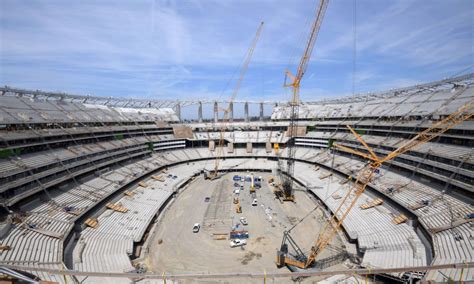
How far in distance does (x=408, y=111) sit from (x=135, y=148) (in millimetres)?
69777

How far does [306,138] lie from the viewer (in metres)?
80.4

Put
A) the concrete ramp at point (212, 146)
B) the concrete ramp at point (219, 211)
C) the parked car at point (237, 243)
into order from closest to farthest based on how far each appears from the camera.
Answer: the parked car at point (237, 243) < the concrete ramp at point (219, 211) < the concrete ramp at point (212, 146)

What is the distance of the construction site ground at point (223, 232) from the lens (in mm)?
A: 29656

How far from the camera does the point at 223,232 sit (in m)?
37.2

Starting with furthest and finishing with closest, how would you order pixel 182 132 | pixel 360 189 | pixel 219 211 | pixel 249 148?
pixel 182 132
pixel 249 148
pixel 219 211
pixel 360 189

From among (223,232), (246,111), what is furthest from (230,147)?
(223,232)

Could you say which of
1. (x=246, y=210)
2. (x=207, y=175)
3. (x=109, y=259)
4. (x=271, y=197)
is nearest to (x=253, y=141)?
(x=207, y=175)

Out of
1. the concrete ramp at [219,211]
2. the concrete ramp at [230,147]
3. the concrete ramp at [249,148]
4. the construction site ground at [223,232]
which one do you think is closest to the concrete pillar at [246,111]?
the concrete ramp at [249,148]

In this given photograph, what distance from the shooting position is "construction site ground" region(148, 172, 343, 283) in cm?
2966

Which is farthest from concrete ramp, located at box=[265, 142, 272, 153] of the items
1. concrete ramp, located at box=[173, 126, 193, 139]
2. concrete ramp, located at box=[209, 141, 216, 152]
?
concrete ramp, located at box=[173, 126, 193, 139]

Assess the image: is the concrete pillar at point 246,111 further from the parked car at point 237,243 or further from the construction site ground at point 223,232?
the parked car at point 237,243

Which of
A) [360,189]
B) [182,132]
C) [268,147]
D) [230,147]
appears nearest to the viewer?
[360,189]

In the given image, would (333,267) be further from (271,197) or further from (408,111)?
(408,111)

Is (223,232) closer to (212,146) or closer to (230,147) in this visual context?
(230,147)
